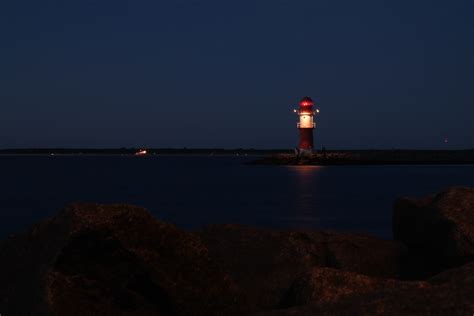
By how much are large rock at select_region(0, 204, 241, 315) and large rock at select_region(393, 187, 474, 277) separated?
3.41 metres

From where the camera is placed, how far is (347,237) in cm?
831

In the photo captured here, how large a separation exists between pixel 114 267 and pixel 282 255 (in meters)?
3.12

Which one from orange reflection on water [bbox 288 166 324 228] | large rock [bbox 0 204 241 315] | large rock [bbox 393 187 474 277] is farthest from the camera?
orange reflection on water [bbox 288 166 324 228]

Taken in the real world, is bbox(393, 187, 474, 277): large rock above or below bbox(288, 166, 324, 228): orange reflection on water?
above

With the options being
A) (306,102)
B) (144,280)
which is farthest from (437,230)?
(306,102)

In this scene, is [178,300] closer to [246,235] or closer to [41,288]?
[41,288]

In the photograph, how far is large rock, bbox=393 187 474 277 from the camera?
7336mm

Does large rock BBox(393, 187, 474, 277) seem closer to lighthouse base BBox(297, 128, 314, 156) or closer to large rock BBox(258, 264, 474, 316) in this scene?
large rock BBox(258, 264, 474, 316)

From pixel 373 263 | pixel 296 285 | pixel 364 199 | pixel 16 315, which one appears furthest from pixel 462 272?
pixel 364 199

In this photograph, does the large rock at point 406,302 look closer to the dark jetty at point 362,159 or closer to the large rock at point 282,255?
the large rock at point 282,255

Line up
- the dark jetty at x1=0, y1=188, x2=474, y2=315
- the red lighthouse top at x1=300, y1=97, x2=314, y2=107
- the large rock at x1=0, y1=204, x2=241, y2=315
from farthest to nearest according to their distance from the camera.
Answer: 1. the red lighthouse top at x1=300, y1=97, x2=314, y2=107
2. the large rock at x1=0, y1=204, x2=241, y2=315
3. the dark jetty at x1=0, y1=188, x2=474, y2=315

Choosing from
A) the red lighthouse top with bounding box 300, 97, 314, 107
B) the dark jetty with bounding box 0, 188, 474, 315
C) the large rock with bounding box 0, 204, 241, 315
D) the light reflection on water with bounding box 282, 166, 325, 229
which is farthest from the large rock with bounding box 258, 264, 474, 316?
the red lighthouse top with bounding box 300, 97, 314, 107

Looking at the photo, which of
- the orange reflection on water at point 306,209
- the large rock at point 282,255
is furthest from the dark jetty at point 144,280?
the orange reflection on water at point 306,209

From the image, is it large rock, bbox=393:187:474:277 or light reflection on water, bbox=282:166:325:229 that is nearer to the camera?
large rock, bbox=393:187:474:277
